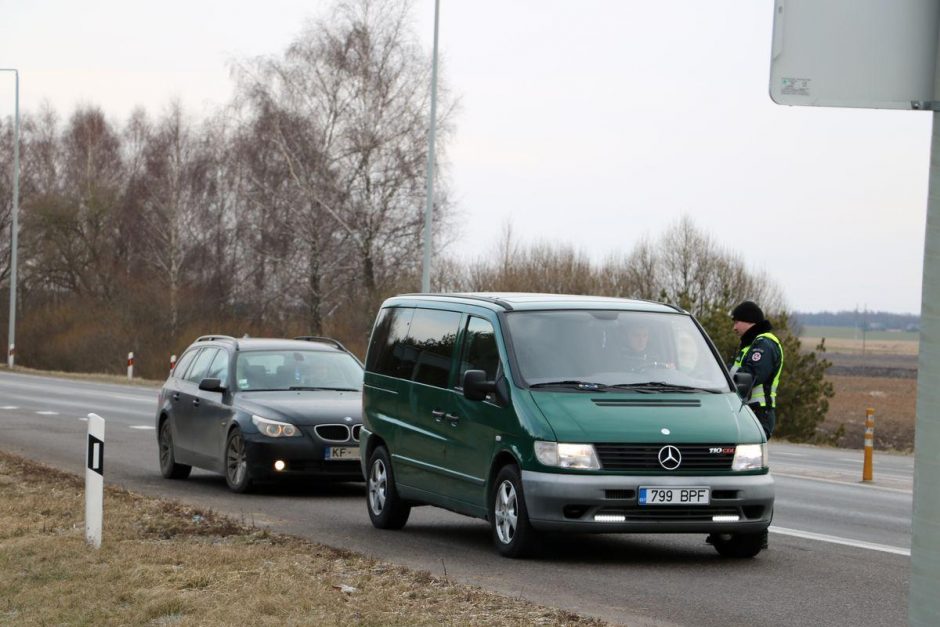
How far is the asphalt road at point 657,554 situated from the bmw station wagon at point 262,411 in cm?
32

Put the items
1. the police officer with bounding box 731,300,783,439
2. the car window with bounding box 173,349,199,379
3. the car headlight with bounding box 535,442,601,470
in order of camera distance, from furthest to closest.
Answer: the car window with bounding box 173,349,199,379 → the police officer with bounding box 731,300,783,439 → the car headlight with bounding box 535,442,601,470

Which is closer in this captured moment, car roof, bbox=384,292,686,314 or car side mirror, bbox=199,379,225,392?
car roof, bbox=384,292,686,314

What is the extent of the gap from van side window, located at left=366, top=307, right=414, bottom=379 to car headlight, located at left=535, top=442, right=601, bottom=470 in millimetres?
2494

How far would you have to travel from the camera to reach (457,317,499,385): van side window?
11.2 metres

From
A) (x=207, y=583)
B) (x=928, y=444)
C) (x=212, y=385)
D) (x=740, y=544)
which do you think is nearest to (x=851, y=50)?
(x=928, y=444)

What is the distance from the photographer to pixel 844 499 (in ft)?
54.7

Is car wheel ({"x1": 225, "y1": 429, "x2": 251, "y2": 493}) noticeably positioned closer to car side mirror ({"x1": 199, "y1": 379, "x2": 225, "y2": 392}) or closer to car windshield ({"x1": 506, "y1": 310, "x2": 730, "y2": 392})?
car side mirror ({"x1": 199, "y1": 379, "x2": 225, "y2": 392})

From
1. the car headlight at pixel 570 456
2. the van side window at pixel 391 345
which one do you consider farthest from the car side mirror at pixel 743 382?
the van side window at pixel 391 345

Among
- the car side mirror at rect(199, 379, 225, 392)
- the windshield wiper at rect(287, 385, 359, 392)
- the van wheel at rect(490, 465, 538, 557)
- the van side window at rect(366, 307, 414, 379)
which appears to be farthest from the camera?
the windshield wiper at rect(287, 385, 359, 392)

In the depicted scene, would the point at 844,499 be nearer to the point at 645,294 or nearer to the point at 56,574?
the point at 56,574

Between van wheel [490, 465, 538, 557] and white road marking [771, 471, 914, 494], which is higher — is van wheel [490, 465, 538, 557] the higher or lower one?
the higher one

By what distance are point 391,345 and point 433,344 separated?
3.01 ft

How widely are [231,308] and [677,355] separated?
53632 mm

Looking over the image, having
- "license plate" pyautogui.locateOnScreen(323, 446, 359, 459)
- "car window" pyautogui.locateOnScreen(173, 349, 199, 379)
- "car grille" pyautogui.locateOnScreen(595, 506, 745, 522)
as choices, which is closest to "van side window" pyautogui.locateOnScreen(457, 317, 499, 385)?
"car grille" pyautogui.locateOnScreen(595, 506, 745, 522)
